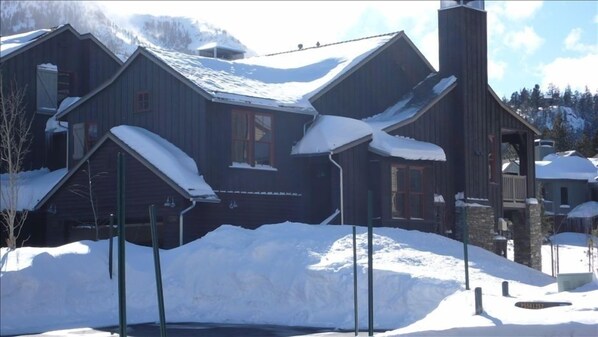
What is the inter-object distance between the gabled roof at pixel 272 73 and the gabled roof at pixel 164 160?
83.6 inches

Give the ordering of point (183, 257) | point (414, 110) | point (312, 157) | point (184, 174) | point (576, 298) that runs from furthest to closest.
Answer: point (414, 110) → point (312, 157) → point (184, 174) → point (183, 257) → point (576, 298)

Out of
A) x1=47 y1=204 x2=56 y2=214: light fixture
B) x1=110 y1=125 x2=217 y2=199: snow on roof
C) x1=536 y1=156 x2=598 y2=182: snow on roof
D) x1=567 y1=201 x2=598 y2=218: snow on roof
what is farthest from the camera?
x1=567 y1=201 x2=598 y2=218: snow on roof

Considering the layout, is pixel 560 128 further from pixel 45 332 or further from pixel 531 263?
pixel 45 332

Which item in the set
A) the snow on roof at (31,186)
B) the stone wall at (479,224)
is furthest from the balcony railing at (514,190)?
the snow on roof at (31,186)

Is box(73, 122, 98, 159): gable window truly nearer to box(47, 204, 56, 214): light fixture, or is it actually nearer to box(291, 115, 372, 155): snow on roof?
box(47, 204, 56, 214): light fixture

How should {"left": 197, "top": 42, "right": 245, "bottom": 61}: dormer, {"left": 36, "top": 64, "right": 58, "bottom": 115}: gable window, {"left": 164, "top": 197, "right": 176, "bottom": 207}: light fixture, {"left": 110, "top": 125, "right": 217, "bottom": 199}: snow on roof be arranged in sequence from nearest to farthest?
1. {"left": 110, "top": 125, "right": 217, "bottom": 199}: snow on roof
2. {"left": 164, "top": 197, "right": 176, "bottom": 207}: light fixture
3. {"left": 36, "top": 64, "right": 58, "bottom": 115}: gable window
4. {"left": 197, "top": 42, "right": 245, "bottom": 61}: dormer

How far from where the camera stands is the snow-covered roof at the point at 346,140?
31391 millimetres

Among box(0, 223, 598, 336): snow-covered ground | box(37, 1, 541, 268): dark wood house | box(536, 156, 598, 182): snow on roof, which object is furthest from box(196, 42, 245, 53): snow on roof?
box(0, 223, 598, 336): snow-covered ground

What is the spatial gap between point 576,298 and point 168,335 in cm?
803

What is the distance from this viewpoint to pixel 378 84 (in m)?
36.1

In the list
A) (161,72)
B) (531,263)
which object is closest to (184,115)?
(161,72)

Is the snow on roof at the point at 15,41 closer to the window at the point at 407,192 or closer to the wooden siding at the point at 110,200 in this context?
the wooden siding at the point at 110,200

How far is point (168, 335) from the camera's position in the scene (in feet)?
65.2

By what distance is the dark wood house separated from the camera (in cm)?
3120
